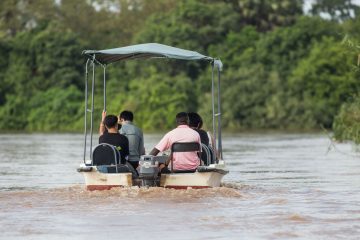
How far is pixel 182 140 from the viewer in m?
18.6

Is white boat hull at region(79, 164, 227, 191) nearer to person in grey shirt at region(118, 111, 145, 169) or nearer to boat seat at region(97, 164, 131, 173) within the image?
boat seat at region(97, 164, 131, 173)

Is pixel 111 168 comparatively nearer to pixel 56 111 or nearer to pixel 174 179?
pixel 174 179

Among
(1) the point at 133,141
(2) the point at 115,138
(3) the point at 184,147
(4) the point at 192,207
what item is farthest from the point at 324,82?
(4) the point at 192,207

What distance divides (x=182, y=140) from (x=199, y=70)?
53341 millimetres

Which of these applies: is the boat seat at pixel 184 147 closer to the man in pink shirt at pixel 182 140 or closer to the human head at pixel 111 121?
the man in pink shirt at pixel 182 140

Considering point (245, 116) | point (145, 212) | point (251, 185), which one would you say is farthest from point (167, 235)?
point (245, 116)

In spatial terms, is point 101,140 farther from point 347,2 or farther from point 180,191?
point 347,2

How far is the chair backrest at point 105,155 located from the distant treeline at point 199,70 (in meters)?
43.6

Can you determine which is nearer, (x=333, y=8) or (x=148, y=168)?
(x=148, y=168)

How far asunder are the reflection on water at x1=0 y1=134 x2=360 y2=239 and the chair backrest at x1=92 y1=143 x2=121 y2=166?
20.3 inches

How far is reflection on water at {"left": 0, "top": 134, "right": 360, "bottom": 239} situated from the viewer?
1393 centimetres

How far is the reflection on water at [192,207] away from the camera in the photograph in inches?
548

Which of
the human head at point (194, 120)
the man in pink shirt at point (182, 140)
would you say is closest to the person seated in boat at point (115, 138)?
the man in pink shirt at point (182, 140)

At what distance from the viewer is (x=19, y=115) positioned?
70.9 metres
